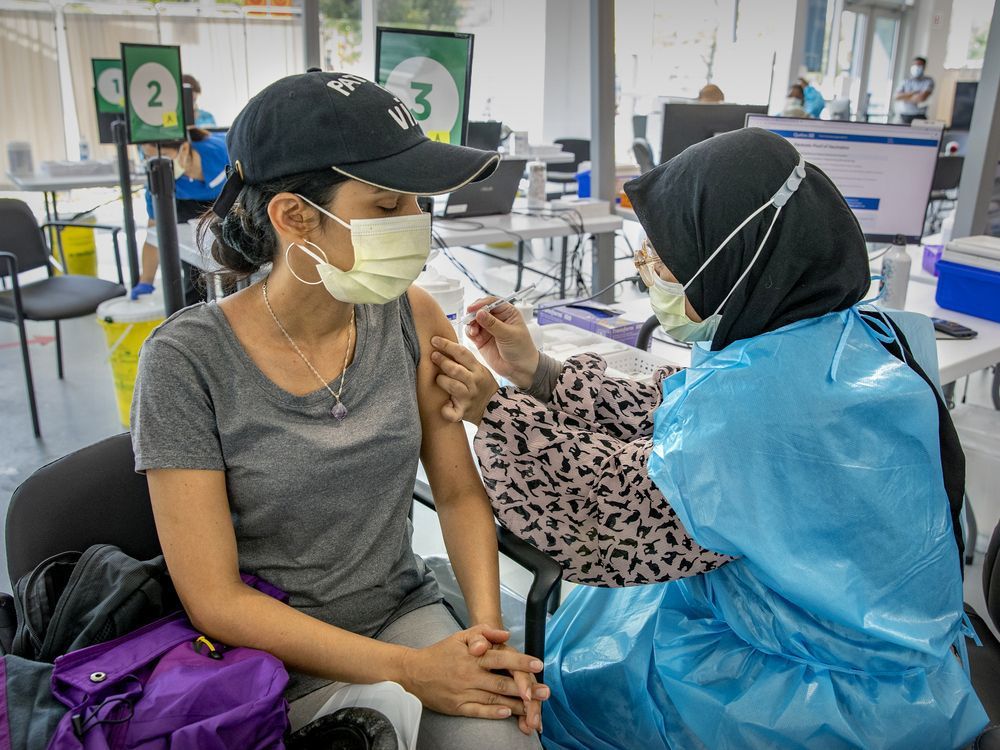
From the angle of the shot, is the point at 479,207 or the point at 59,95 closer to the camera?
the point at 479,207

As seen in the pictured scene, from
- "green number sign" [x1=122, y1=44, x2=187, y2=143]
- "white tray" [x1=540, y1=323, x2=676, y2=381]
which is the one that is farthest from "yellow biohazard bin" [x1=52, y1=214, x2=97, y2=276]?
"white tray" [x1=540, y1=323, x2=676, y2=381]

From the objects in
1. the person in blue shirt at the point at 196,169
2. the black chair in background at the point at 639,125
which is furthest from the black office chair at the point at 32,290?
the black chair in background at the point at 639,125

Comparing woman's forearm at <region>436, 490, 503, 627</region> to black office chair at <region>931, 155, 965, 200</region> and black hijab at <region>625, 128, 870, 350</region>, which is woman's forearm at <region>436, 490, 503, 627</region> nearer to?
black hijab at <region>625, 128, 870, 350</region>

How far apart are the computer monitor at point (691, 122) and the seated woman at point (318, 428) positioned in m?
2.21

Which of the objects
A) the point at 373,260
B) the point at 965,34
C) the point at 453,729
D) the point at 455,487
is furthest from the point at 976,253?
the point at 965,34

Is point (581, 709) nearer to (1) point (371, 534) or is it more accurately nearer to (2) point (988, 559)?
(1) point (371, 534)

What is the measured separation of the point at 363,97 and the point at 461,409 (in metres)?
0.51

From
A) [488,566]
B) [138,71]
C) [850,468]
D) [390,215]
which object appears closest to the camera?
[850,468]

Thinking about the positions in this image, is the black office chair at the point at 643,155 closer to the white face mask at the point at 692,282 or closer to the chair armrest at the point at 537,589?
the white face mask at the point at 692,282

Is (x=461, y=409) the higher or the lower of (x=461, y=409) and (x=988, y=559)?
the higher

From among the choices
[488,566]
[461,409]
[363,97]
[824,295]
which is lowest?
[488,566]

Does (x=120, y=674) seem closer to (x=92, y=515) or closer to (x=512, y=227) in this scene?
(x=92, y=515)

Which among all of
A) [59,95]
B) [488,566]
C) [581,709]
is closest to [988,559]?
[581,709]

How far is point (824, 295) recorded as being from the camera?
1184mm
